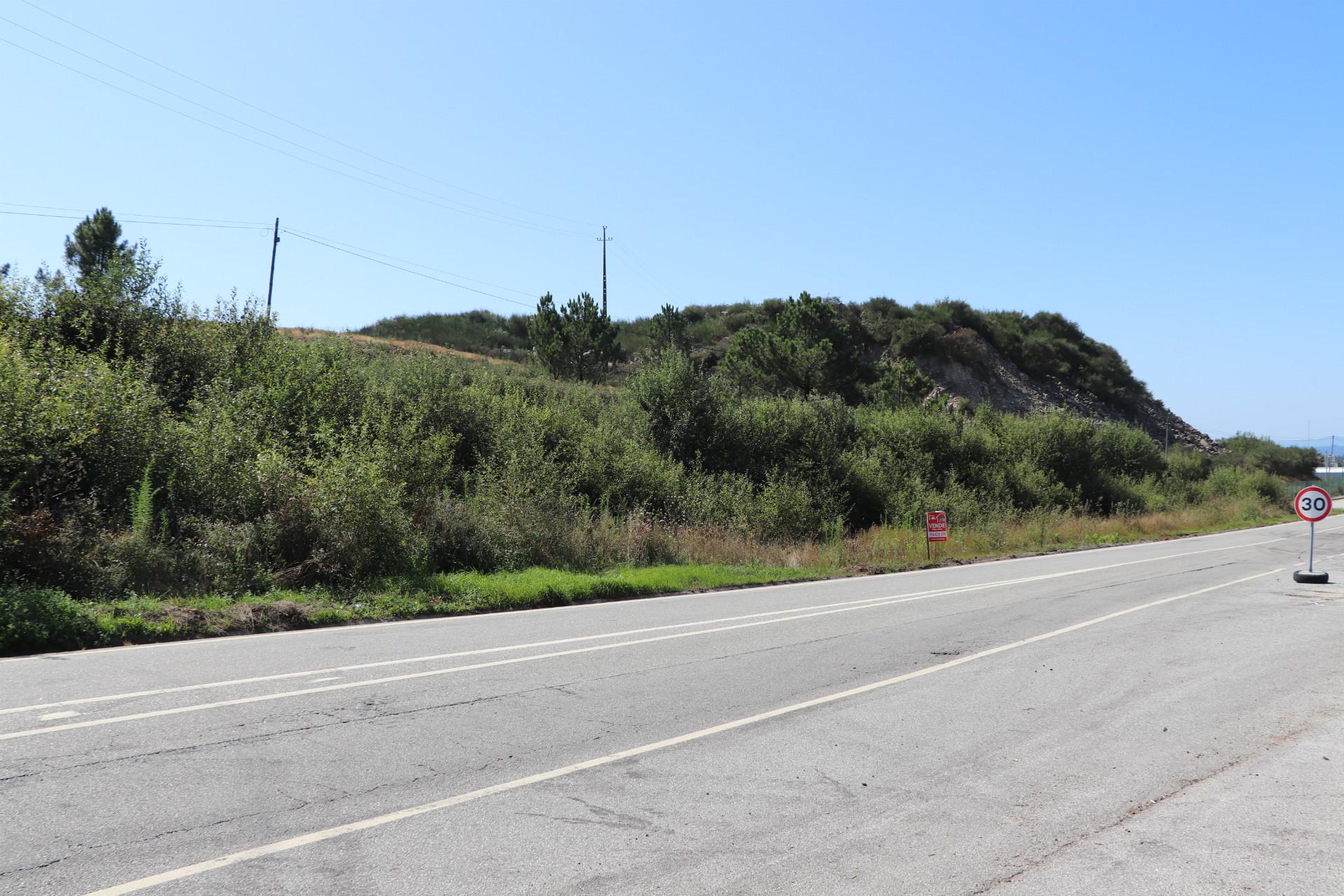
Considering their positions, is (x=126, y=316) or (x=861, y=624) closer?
(x=861, y=624)

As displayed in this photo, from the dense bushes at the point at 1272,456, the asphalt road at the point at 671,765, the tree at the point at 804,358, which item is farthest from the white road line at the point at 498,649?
the dense bushes at the point at 1272,456

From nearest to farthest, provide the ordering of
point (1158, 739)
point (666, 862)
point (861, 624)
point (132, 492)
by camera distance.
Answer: point (666, 862) < point (1158, 739) < point (861, 624) < point (132, 492)

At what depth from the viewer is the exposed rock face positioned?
242 ft

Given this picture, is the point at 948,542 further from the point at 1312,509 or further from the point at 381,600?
the point at 381,600

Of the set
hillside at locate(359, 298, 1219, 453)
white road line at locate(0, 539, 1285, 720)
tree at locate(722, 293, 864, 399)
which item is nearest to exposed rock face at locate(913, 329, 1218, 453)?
hillside at locate(359, 298, 1219, 453)

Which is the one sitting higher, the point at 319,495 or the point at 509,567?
the point at 319,495

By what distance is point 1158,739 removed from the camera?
21.5 ft

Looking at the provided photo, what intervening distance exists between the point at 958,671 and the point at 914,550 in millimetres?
15353

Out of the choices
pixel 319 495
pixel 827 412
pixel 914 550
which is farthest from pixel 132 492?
pixel 827 412

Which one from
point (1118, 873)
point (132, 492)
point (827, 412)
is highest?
point (827, 412)

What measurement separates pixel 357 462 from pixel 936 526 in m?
14.5

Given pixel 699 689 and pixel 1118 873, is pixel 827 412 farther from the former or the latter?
pixel 1118 873

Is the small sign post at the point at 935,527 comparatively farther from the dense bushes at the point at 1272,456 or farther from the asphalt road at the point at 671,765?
the dense bushes at the point at 1272,456

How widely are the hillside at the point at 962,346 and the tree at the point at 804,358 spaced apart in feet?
62.6
